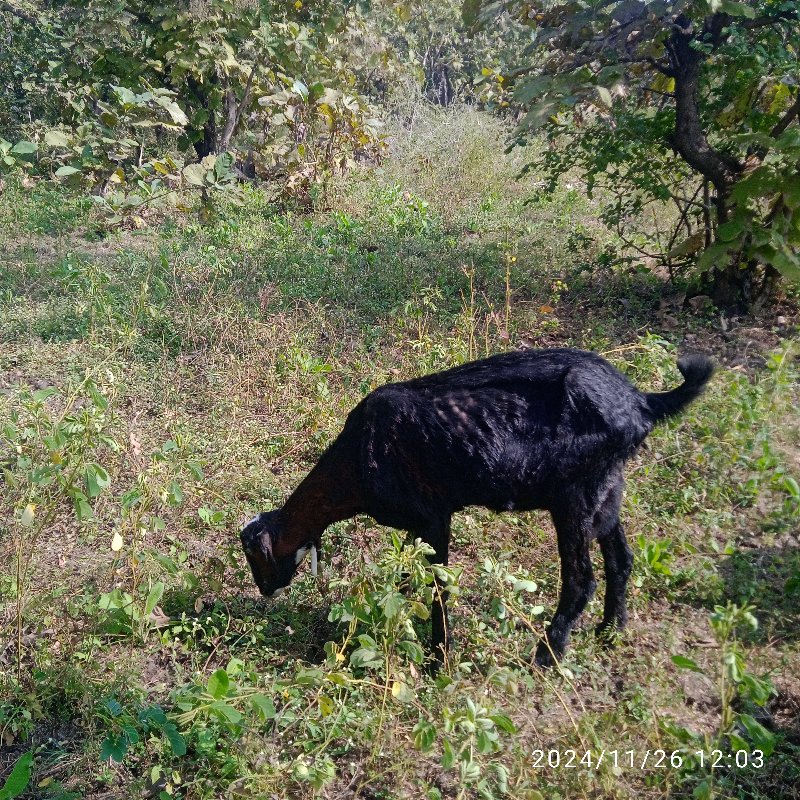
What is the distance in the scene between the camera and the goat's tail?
10.2ft

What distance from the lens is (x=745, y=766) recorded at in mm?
2643

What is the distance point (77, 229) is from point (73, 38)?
2901 millimetres

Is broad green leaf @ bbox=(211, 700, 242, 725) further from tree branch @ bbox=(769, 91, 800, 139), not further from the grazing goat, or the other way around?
tree branch @ bbox=(769, 91, 800, 139)

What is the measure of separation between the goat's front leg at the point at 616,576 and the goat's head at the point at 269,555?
4.78 feet

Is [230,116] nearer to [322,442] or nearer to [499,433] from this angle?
[322,442]

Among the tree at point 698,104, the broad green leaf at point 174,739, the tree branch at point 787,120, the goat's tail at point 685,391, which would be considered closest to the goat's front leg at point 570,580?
the goat's tail at point 685,391

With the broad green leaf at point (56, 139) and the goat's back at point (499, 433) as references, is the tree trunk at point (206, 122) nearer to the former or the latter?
the broad green leaf at point (56, 139)

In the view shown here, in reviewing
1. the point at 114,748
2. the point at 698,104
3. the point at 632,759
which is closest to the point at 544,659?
the point at 632,759

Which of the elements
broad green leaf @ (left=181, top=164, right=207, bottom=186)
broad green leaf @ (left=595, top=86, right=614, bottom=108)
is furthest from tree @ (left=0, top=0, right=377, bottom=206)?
broad green leaf @ (left=595, top=86, right=614, bottom=108)

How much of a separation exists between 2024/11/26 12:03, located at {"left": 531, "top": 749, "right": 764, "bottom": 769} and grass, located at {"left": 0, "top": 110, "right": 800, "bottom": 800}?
26mm

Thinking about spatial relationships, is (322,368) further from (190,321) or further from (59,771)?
(59,771)

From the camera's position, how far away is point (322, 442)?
473 centimetres

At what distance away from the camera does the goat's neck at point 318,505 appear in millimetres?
3404

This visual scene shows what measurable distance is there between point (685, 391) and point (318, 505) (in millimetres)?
1798
